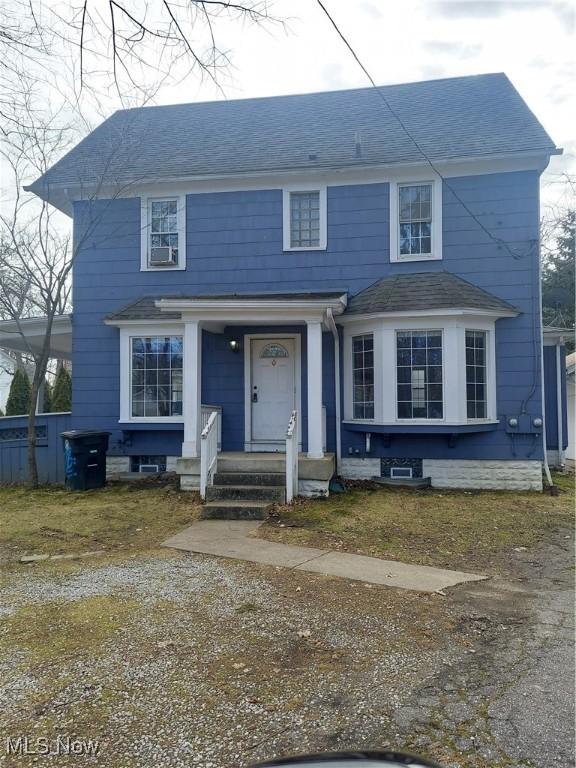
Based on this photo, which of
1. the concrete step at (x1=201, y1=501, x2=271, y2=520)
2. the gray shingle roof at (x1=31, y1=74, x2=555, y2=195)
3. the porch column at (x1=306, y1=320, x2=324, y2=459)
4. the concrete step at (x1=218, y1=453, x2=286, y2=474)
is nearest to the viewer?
the concrete step at (x1=201, y1=501, x2=271, y2=520)

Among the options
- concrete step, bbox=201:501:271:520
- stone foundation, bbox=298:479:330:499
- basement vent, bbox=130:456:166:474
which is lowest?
concrete step, bbox=201:501:271:520

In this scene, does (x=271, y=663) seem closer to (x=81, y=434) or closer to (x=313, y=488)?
(x=313, y=488)

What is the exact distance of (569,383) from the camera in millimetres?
15281

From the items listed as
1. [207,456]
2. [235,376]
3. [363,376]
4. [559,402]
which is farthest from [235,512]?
[559,402]

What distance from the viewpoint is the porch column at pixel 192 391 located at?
8500 millimetres

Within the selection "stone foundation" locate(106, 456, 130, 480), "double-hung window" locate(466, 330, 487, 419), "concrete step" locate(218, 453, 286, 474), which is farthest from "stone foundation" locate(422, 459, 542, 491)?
"stone foundation" locate(106, 456, 130, 480)

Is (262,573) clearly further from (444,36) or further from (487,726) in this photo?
(444,36)

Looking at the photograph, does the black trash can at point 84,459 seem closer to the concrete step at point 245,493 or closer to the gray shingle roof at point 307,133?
the concrete step at point 245,493

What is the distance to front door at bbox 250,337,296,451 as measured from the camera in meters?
9.81

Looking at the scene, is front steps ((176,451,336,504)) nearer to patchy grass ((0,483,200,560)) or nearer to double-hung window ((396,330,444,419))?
patchy grass ((0,483,200,560))

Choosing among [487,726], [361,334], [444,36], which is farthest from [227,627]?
[361,334]

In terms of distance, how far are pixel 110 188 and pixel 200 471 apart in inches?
230

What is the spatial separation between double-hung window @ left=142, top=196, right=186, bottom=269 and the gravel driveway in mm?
6848

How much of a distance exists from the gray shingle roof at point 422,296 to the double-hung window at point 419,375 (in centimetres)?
51
